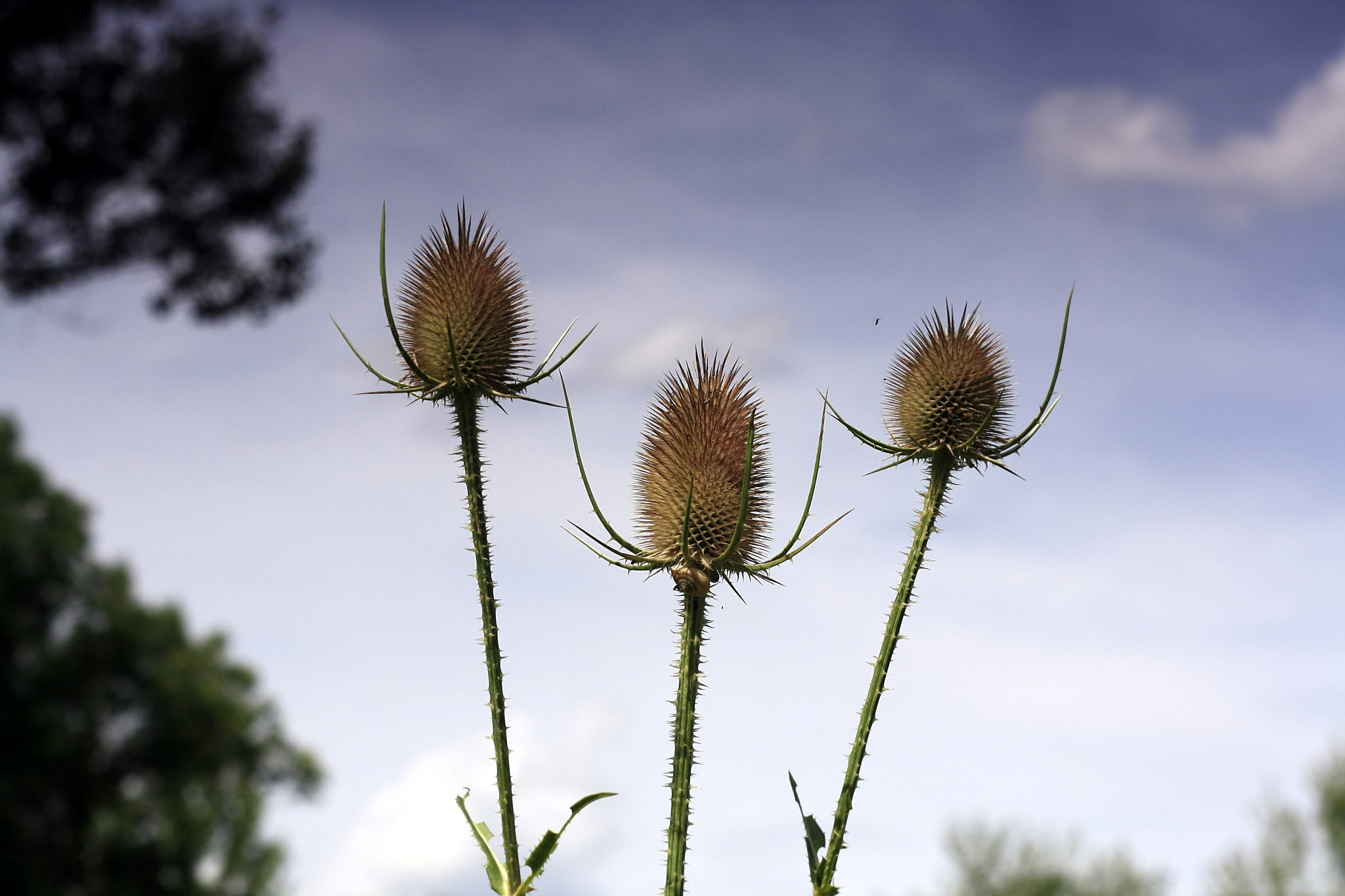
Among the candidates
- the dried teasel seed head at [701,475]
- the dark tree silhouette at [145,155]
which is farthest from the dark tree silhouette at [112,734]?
the dried teasel seed head at [701,475]

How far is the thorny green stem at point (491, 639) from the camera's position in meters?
3.89

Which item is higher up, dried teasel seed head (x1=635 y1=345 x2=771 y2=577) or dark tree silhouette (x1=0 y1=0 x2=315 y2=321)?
dark tree silhouette (x1=0 y1=0 x2=315 y2=321)

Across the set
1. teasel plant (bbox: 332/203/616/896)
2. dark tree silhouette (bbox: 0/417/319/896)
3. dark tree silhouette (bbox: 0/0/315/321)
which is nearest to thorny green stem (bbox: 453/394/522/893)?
teasel plant (bbox: 332/203/616/896)

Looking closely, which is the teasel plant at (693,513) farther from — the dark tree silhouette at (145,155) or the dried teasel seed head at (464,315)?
the dark tree silhouette at (145,155)

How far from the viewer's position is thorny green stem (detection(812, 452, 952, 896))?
4004mm

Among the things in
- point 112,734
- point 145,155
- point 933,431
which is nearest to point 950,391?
point 933,431

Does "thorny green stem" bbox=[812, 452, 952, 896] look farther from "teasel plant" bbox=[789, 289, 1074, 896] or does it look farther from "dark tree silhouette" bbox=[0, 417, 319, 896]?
"dark tree silhouette" bbox=[0, 417, 319, 896]

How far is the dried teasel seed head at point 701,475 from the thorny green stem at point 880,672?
2.10ft

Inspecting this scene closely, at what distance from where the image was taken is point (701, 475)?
172 inches

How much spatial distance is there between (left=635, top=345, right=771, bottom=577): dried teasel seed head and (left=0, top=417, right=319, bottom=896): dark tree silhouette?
1186 centimetres

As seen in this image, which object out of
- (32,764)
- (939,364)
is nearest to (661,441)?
(939,364)

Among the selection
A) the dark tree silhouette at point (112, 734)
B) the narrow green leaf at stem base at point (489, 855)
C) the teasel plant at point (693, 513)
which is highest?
the dark tree silhouette at point (112, 734)

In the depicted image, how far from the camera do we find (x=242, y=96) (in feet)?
26.0

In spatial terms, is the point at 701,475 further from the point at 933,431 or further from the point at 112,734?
the point at 112,734
